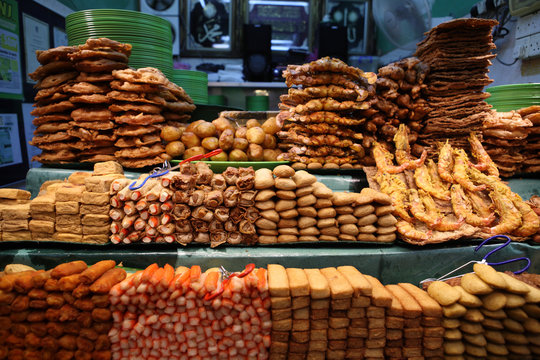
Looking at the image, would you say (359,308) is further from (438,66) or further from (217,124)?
(438,66)

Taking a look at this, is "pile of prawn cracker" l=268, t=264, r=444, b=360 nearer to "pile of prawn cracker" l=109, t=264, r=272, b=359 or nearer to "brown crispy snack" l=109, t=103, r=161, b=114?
"pile of prawn cracker" l=109, t=264, r=272, b=359

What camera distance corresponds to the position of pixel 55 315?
1691 millimetres

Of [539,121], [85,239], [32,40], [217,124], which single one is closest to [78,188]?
[85,239]

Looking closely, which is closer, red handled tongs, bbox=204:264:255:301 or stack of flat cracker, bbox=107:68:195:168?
red handled tongs, bbox=204:264:255:301

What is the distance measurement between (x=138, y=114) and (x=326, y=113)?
182 cm

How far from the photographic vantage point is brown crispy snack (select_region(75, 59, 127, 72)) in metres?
2.71

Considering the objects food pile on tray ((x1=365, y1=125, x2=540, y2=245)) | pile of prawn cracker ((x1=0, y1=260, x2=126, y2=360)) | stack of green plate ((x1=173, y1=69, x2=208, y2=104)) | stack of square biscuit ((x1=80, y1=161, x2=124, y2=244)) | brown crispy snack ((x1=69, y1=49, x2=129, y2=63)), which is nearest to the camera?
pile of prawn cracker ((x1=0, y1=260, x2=126, y2=360))

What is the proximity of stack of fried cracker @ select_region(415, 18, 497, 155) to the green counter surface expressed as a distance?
1.32 meters

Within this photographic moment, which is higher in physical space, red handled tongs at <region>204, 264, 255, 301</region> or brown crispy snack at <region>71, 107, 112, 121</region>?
brown crispy snack at <region>71, 107, 112, 121</region>

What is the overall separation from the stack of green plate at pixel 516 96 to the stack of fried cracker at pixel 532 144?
1.40ft

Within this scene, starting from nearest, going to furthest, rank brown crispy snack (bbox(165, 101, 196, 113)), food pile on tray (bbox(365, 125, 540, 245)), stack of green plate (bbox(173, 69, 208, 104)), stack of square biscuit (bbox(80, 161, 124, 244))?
1. stack of square biscuit (bbox(80, 161, 124, 244))
2. food pile on tray (bbox(365, 125, 540, 245))
3. brown crispy snack (bbox(165, 101, 196, 113))
4. stack of green plate (bbox(173, 69, 208, 104))

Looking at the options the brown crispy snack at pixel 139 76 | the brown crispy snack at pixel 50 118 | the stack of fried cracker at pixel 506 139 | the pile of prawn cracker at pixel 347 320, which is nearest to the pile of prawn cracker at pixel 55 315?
the pile of prawn cracker at pixel 347 320

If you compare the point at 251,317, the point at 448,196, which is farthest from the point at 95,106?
the point at 448,196

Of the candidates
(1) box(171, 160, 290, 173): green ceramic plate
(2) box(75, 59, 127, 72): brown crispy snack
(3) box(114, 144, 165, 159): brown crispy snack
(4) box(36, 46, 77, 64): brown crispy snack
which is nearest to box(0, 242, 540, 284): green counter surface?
(1) box(171, 160, 290, 173): green ceramic plate
